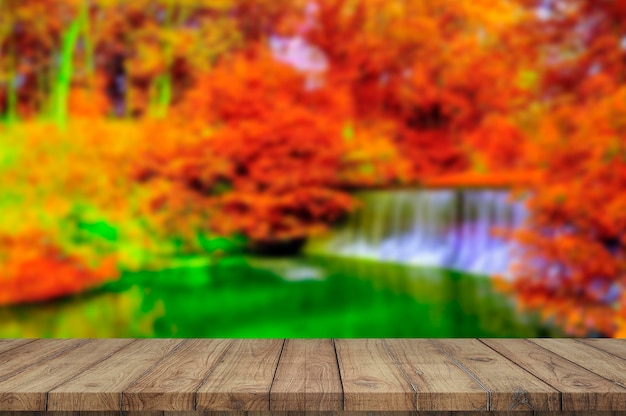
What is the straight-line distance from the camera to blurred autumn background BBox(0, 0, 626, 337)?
9.41ft

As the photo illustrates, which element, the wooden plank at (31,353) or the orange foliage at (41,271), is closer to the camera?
the wooden plank at (31,353)

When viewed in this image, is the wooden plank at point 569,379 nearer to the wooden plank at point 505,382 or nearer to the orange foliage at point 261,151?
the wooden plank at point 505,382

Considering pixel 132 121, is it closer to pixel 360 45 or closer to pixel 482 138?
pixel 360 45

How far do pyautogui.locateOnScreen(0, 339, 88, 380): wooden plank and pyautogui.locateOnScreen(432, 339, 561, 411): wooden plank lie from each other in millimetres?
843

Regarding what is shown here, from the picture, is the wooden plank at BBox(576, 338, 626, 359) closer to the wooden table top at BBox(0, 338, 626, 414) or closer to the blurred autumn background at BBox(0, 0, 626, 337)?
the wooden table top at BBox(0, 338, 626, 414)

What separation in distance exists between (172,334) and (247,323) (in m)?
0.35

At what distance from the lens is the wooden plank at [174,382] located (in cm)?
102

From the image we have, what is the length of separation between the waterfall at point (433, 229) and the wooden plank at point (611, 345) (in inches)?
54.2

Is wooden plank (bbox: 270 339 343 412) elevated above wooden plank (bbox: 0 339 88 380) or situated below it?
above

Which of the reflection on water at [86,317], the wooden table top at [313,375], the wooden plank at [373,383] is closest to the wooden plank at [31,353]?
the wooden table top at [313,375]

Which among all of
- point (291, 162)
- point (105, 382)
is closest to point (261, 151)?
point (291, 162)

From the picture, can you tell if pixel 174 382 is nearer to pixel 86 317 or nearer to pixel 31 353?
pixel 31 353

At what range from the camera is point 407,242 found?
3082 millimetres

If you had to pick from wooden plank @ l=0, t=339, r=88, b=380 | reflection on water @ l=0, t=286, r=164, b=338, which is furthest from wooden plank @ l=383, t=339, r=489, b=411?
reflection on water @ l=0, t=286, r=164, b=338
